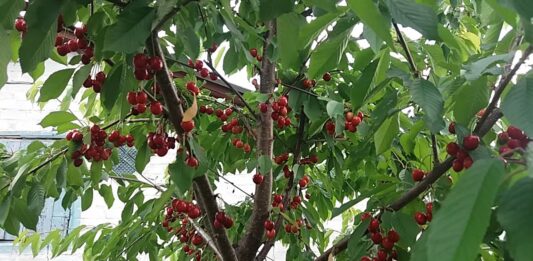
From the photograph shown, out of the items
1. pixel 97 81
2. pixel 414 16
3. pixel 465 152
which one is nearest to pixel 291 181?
pixel 97 81

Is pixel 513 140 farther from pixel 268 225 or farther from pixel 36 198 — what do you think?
pixel 36 198

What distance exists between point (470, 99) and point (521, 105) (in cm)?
20

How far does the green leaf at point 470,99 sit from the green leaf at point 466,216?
388 mm

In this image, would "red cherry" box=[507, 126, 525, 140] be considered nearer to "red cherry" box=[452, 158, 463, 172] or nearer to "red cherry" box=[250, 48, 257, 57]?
"red cherry" box=[452, 158, 463, 172]

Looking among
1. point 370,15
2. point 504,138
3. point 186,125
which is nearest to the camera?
point 370,15

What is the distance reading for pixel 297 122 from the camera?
5.12 ft

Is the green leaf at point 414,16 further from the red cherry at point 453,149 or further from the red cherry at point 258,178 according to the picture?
the red cherry at point 258,178

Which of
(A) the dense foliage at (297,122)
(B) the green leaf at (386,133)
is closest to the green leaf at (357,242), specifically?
(A) the dense foliage at (297,122)

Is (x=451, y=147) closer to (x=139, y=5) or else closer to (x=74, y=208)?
(x=139, y=5)

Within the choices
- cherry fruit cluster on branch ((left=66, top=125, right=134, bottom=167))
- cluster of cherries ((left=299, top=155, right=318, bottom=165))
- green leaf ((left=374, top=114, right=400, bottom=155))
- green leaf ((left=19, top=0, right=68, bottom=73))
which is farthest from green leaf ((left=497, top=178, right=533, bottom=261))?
cluster of cherries ((left=299, top=155, right=318, bottom=165))

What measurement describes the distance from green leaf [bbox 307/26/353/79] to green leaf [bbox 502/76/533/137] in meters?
0.29

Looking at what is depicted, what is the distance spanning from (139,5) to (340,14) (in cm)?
24

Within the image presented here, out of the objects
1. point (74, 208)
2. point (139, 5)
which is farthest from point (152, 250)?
point (74, 208)

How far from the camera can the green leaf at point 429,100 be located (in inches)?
26.8
